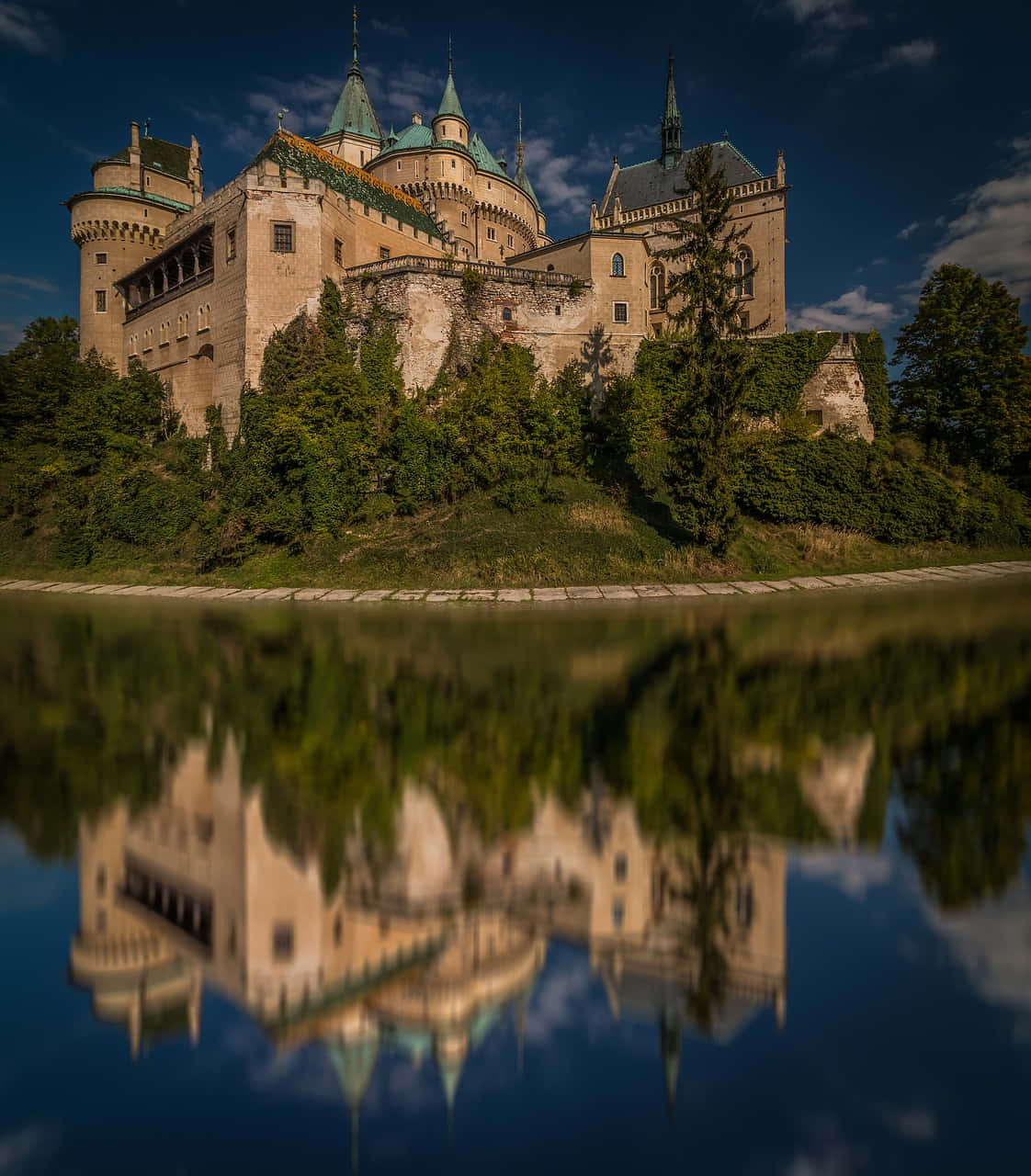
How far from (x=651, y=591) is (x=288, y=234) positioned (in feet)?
73.6

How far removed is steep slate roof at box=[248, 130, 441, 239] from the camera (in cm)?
2853

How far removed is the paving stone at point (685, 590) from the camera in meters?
17.1

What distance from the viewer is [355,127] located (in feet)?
162

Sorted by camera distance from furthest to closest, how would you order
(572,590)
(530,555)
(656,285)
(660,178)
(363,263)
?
(660,178), (656,285), (363,263), (530,555), (572,590)

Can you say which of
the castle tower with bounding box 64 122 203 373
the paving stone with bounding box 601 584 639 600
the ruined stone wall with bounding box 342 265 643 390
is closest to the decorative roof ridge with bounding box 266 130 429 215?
the ruined stone wall with bounding box 342 265 643 390

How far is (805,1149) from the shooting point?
1.90m

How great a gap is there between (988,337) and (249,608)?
101 ft

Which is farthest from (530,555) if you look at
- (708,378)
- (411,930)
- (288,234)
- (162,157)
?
(162,157)

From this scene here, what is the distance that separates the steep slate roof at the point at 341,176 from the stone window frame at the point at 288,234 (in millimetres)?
2764

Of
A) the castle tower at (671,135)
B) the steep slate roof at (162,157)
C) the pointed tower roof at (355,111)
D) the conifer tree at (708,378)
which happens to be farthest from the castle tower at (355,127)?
the conifer tree at (708,378)

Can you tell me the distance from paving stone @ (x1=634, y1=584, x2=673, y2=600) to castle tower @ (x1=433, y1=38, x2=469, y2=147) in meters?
42.6

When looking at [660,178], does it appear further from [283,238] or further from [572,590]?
[572,590]

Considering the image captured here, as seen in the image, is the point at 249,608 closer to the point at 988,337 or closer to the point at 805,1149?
the point at 805,1149

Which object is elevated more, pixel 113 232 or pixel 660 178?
pixel 660 178
